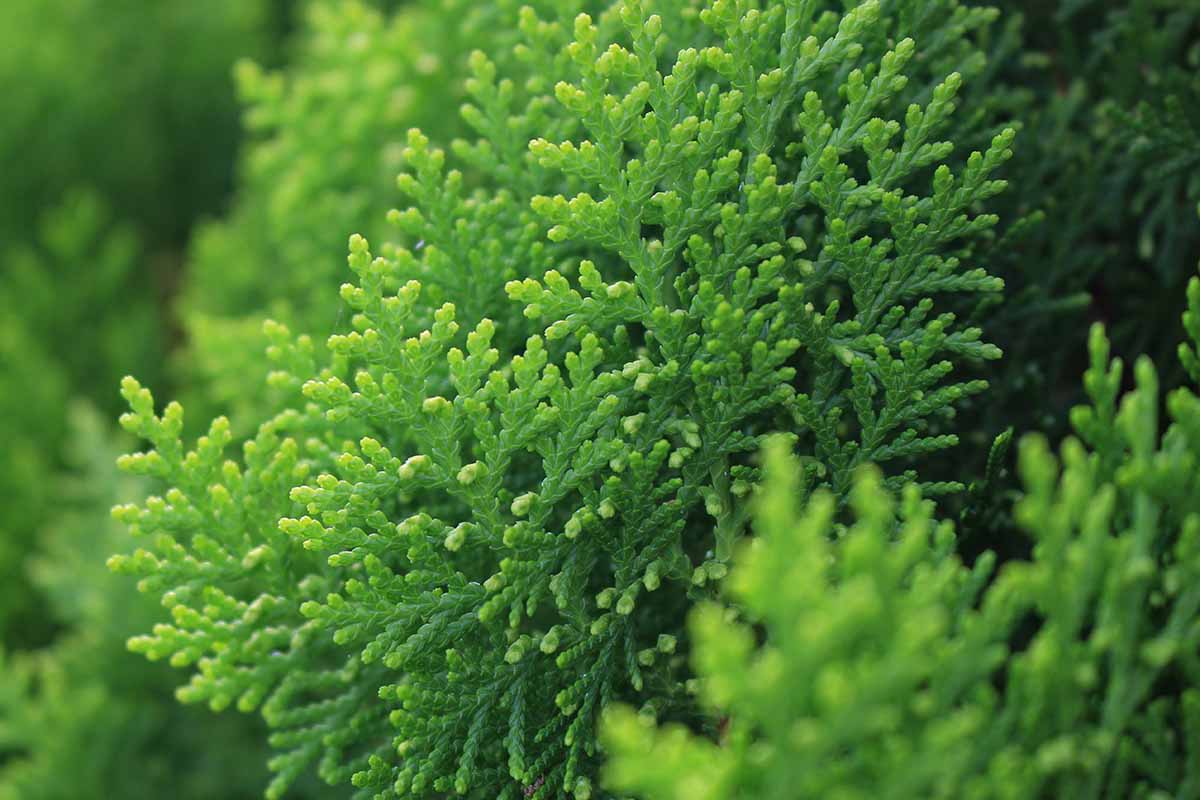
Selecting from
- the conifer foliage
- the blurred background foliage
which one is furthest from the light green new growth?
the blurred background foliage

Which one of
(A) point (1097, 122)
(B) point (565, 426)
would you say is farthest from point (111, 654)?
(A) point (1097, 122)

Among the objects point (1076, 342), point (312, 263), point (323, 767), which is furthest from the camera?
point (312, 263)

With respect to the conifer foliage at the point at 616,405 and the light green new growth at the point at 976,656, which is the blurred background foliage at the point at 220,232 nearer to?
the conifer foliage at the point at 616,405

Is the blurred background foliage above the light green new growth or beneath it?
above

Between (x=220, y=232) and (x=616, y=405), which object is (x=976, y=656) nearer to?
(x=616, y=405)

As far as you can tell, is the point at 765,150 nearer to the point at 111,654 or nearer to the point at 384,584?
the point at 384,584

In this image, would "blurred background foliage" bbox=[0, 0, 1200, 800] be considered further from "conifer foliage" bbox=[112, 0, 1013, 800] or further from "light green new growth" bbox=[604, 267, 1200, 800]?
"light green new growth" bbox=[604, 267, 1200, 800]

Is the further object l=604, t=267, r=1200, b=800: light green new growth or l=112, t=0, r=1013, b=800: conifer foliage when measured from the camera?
l=112, t=0, r=1013, b=800: conifer foliage

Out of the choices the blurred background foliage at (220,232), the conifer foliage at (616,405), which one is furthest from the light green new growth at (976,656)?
the blurred background foliage at (220,232)
